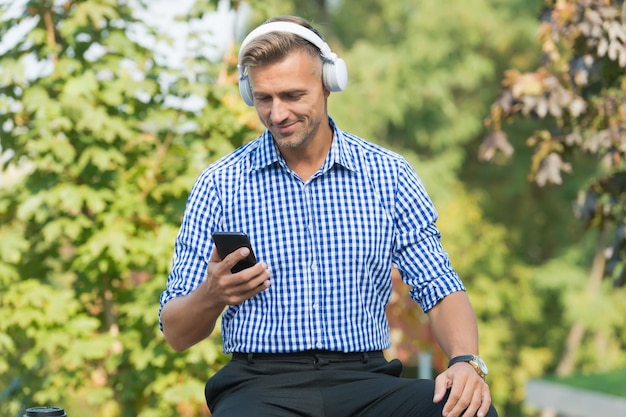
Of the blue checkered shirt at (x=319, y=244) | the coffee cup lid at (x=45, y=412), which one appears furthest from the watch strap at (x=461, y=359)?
the coffee cup lid at (x=45, y=412)

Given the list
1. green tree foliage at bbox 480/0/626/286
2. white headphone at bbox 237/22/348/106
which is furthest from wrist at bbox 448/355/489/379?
green tree foliage at bbox 480/0/626/286

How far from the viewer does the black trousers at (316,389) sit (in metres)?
2.53

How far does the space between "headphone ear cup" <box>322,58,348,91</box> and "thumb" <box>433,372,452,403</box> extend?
82 centimetres

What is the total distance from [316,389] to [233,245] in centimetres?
47

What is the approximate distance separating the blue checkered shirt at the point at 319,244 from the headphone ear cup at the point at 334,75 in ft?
0.53

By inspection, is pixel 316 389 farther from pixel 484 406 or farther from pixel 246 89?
pixel 246 89

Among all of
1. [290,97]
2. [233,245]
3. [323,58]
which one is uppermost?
[323,58]

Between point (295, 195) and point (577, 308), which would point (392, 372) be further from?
point (577, 308)

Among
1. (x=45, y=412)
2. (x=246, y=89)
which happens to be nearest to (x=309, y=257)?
(x=246, y=89)

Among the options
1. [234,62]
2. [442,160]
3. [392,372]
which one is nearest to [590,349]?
[442,160]

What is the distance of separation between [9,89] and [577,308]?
15281 mm

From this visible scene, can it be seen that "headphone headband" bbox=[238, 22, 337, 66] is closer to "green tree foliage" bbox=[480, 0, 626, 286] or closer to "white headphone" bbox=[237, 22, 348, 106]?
"white headphone" bbox=[237, 22, 348, 106]

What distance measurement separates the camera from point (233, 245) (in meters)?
2.39

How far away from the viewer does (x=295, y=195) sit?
2814mm
